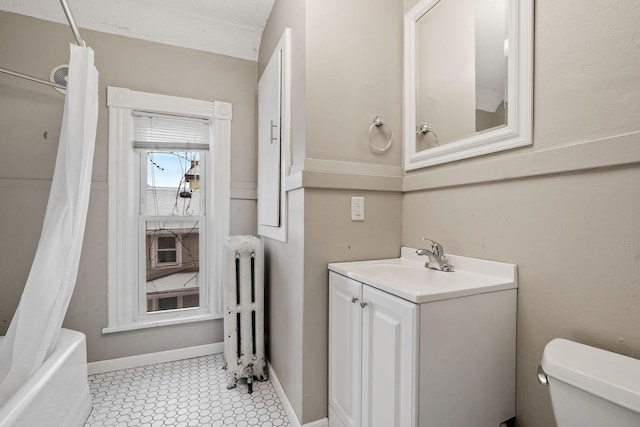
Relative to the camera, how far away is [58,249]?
4.38 feet

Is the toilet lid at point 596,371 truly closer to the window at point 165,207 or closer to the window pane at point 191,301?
the window at point 165,207

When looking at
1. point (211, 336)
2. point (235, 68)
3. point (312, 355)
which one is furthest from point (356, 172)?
point (211, 336)

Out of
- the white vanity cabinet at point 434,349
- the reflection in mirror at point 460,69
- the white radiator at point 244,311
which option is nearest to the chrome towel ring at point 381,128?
the reflection in mirror at point 460,69

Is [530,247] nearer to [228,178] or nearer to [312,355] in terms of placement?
[312,355]

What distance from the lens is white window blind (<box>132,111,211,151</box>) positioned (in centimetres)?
209

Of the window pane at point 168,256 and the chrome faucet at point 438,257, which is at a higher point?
the chrome faucet at point 438,257

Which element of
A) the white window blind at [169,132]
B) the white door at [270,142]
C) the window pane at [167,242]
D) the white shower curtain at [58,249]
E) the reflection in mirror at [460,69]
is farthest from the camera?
the window pane at [167,242]

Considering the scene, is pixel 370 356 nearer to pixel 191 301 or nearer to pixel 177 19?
pixel 191 301

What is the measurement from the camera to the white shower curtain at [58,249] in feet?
4.10

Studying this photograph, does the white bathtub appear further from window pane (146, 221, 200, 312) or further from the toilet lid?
the toilet lid

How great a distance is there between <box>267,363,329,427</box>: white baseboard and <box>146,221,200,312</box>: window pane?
0.84 m

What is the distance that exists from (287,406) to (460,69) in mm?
1878

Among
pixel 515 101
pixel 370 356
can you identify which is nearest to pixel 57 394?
pixel 370 356

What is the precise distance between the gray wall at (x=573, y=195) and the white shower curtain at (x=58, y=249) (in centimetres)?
181
